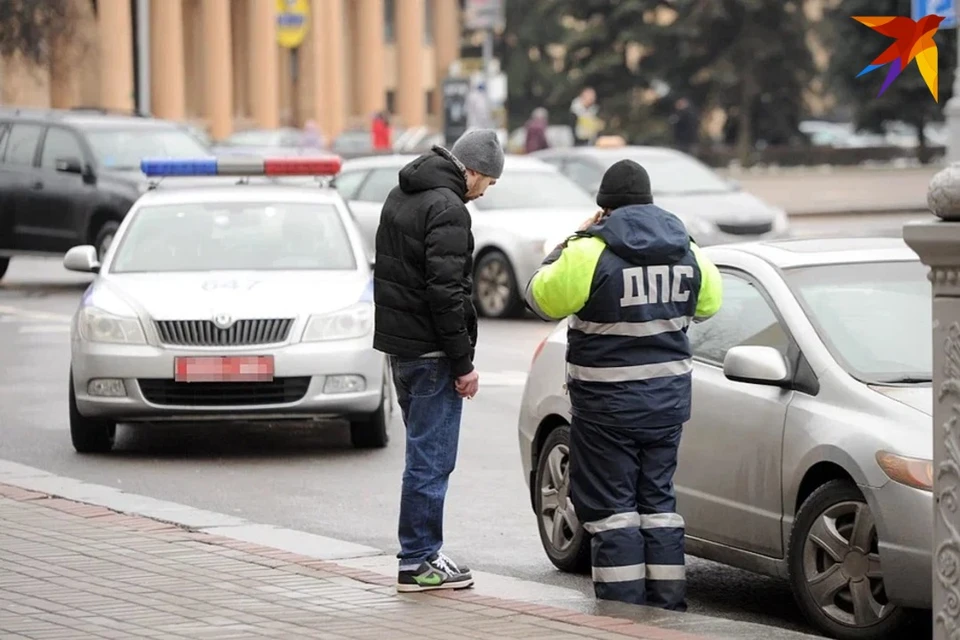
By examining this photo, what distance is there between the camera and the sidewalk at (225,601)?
636cm

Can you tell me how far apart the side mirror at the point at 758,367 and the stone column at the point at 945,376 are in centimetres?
234

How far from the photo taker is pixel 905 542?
6.57m

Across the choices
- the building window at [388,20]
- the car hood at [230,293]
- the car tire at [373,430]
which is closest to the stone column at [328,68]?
the building window at [388,20]

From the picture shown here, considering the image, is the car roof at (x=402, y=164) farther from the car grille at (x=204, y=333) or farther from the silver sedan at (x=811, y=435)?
the silver sedan at (x=811, y=435)

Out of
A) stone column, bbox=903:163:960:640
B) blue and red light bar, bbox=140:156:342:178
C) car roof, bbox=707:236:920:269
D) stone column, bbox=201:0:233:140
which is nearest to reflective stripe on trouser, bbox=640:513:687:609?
car roof, bbox=707:236:920:269

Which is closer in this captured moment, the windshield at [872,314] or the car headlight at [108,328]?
the windshield at [872,314]

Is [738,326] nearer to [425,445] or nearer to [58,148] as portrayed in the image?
[425,445]

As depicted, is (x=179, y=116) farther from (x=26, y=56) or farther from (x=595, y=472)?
(x=595, y=472)

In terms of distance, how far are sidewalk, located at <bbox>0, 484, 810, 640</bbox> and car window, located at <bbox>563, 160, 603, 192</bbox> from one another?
17755 mm

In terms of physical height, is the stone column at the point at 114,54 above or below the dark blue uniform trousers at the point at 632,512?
above

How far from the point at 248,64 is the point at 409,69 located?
949 cm

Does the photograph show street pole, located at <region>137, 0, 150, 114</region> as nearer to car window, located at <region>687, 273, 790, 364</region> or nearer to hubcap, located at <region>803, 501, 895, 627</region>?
car window, located at <region>687, 273, 790, 364</region>

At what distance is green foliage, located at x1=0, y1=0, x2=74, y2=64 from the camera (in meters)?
40.3

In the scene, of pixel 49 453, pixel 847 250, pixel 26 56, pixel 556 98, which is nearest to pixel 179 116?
pixel 556 98
